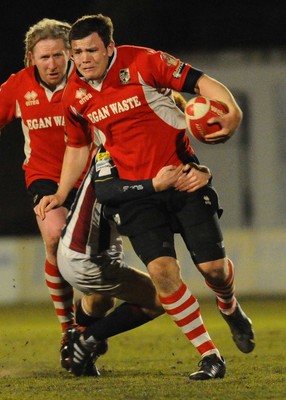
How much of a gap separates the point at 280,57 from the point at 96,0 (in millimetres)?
3252

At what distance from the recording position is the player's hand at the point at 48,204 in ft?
23.7

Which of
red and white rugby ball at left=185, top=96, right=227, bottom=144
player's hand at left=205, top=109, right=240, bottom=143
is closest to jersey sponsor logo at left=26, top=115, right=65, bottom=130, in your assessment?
red and white rugby ball at left=185, top=96, right=227, bottom=144

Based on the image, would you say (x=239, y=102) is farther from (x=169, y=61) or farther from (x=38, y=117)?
(x=169, y=61)

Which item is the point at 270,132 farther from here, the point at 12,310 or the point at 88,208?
the point at 88,208

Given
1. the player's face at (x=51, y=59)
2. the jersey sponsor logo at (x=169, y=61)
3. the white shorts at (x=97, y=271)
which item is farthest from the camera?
the player's face at (x=51, y=59)

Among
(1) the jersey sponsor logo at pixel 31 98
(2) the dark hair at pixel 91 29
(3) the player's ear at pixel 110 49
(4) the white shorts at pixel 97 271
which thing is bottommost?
(4) the white shorts at pixel 97 271

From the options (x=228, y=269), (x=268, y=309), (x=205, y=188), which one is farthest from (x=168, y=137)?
(x=268, y=309)

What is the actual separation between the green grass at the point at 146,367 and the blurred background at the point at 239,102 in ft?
8.71

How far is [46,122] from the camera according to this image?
790 centimetres

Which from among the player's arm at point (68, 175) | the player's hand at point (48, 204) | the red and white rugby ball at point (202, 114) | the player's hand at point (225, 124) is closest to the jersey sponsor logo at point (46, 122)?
the player's arm at point (68, 175)

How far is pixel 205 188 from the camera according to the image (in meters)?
6.88

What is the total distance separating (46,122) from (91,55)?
130 cm

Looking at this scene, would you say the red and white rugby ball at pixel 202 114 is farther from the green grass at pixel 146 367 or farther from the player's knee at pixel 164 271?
the green grass at pixel 146 367

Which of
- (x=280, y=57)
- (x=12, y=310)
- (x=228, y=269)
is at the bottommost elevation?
(x=12, y=310)
